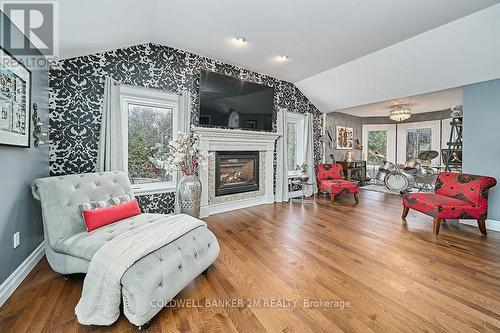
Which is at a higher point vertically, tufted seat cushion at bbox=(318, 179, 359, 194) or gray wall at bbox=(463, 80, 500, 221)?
gray wall at bbox=(463, 80, 500, 221)

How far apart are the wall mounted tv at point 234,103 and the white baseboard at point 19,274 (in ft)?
8.76

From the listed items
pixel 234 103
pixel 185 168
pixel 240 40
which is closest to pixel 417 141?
pixel 234 103

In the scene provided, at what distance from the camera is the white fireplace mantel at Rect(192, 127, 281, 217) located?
3848 millimetres

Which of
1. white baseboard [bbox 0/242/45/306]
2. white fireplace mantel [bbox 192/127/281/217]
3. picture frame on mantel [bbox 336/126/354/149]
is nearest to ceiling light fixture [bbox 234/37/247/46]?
white fireplace mantel [bbox 192/127/281/217]

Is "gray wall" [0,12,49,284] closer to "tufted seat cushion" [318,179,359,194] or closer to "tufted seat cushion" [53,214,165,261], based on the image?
"tufted seat cushion" [53,214,165,261]

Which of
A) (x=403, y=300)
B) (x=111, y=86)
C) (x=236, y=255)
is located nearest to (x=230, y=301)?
(x=236, y=255)

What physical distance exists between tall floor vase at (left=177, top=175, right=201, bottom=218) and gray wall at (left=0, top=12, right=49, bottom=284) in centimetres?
153

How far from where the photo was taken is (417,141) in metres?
7.41

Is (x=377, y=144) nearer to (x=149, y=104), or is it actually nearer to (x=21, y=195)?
(x=149, y=104)

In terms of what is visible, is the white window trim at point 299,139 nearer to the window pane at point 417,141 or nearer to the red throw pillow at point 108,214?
the red throw pillow at point 108,214

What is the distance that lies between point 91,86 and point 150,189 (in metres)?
1.65

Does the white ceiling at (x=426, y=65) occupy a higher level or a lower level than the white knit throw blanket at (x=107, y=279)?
higher

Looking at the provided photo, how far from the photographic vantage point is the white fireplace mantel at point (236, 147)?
385 centimetres

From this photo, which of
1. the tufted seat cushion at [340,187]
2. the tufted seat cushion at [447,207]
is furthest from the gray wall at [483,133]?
the tufted seat cushion at [340,187]
